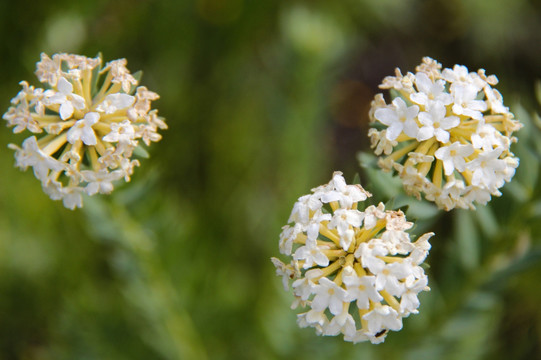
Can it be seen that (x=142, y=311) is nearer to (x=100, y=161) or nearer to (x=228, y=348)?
(x=228, y=348)

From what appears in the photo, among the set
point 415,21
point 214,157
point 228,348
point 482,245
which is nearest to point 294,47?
point 214,157

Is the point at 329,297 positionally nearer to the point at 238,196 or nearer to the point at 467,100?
the point at 467,100

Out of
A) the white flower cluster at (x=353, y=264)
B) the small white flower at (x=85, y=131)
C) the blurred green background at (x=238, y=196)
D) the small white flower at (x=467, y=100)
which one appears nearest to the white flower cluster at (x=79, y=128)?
the small white flower at (x=85, y=131)

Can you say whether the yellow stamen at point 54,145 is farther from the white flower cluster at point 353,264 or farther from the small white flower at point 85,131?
the white flower cluster at point 353,264

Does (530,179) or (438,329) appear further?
(438,329)

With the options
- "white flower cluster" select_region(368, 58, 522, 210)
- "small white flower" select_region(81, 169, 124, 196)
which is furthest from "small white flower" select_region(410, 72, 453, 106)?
"small white flower" select_region(81, 169, 124, 196)
